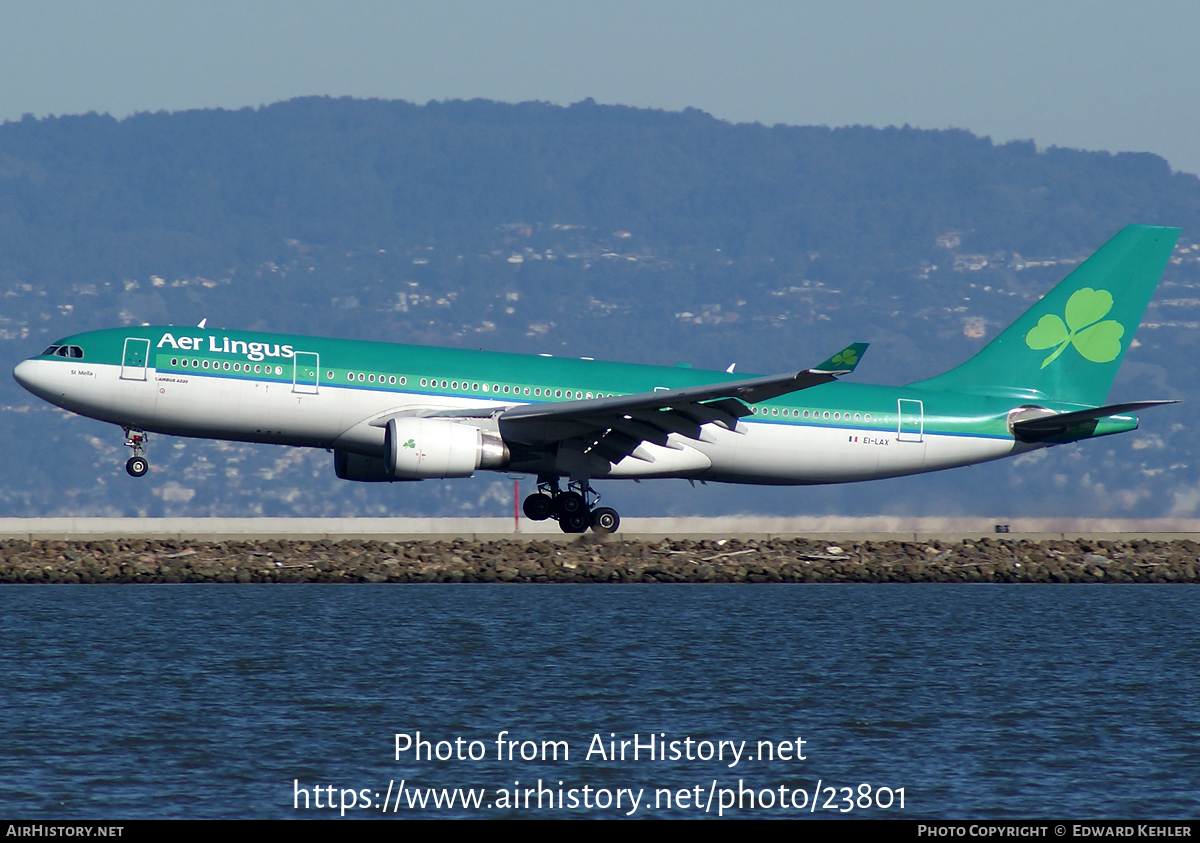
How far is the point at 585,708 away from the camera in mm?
25031

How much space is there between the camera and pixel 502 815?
18.9 metres

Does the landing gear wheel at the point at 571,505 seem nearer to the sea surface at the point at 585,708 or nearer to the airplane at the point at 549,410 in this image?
the airplane at the point at 549,410

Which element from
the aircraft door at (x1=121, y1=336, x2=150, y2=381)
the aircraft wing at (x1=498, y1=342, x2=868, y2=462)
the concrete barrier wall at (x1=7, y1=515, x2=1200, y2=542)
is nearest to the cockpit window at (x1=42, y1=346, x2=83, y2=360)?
the aircraft door at (x1=121, y1=336, x2=150, y2=381)

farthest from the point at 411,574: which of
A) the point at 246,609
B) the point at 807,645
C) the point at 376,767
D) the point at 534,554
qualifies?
the point at 376,767

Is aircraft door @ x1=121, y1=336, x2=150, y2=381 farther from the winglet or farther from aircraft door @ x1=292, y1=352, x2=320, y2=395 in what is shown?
the winglet

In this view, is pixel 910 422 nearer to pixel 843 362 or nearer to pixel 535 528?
pixel 843 362

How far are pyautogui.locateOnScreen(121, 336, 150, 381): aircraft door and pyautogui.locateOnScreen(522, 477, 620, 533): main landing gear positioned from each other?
940 cm

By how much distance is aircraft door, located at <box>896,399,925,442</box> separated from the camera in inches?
1519

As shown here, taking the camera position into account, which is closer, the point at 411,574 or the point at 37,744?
the point at 37,744

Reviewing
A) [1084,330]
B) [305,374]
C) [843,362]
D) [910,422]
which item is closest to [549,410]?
[305,374]

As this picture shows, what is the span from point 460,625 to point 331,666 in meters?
5.86

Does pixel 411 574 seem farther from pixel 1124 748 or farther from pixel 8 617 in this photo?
pixel 1124 748

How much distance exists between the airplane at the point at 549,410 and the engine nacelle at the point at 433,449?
43 millimetres

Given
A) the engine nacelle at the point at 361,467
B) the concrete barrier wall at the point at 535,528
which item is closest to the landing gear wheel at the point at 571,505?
the engine nacelle at the point at 361,467
